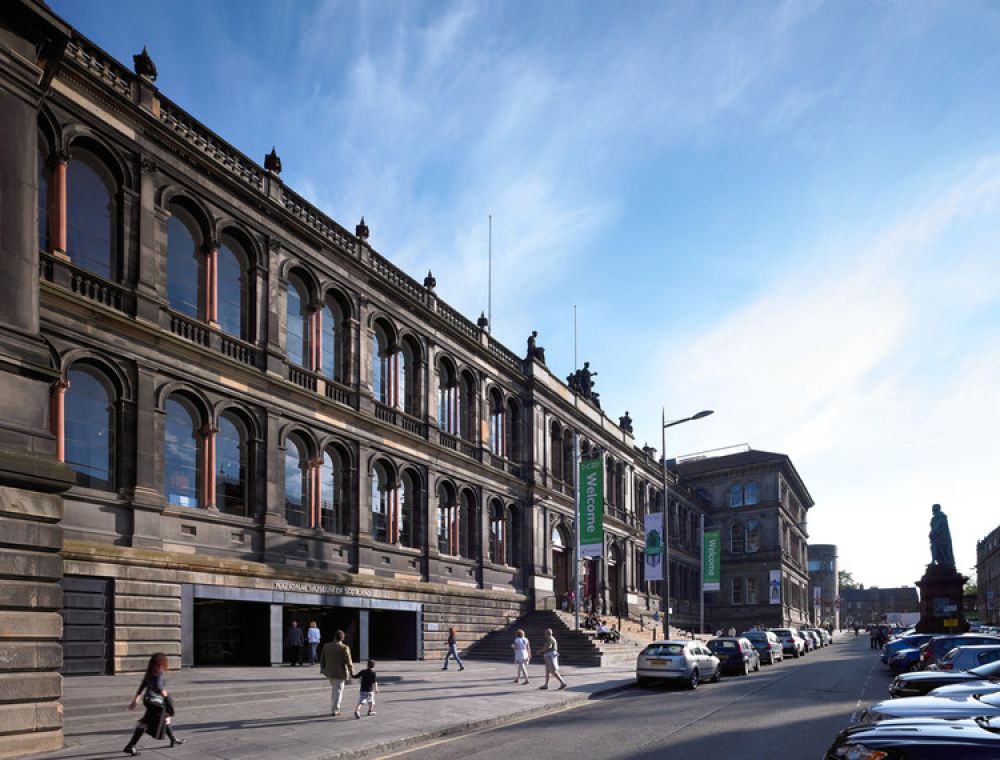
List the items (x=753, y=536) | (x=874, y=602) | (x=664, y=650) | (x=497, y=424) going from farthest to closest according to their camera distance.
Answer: (x=874, y=602)
(x=753, y=536)
(x=497, y=424)
(x=664, y=650)

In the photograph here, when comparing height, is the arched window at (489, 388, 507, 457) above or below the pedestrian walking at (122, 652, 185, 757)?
above

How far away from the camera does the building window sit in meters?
87.1

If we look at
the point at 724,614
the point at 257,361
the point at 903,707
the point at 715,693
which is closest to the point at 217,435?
the point at 257,361

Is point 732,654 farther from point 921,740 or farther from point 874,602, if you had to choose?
point 874,602

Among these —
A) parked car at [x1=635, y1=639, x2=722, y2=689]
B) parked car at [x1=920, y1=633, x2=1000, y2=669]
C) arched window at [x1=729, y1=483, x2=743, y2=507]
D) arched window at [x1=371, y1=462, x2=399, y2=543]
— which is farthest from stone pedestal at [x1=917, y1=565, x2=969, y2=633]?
arched window at [x1=729, y1=483, x2=743, y2=507]

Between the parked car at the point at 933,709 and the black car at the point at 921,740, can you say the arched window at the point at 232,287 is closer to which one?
the parked car at the point at 933,709

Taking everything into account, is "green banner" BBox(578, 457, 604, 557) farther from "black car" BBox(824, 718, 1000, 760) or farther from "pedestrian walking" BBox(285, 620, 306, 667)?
"black car" BBox(824, 718, 1000, 760)

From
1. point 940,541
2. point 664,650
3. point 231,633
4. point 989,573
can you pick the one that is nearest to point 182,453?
point 231,633

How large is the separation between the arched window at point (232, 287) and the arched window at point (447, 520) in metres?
12.9

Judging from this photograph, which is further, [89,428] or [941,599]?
[941,599]

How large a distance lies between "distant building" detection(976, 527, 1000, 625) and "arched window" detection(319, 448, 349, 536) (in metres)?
91.1

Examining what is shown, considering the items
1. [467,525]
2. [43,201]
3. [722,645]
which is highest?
[43,201]

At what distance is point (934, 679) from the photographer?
53.2 ft

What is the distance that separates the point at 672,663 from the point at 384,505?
483 inches
